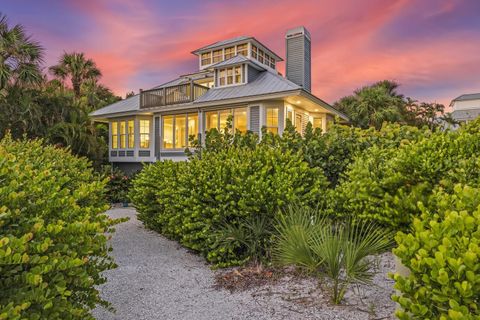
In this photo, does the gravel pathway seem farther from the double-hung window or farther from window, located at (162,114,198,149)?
the double-hung window


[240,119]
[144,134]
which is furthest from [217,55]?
[144,134]

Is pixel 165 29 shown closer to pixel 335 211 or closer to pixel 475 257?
pixel 335 211

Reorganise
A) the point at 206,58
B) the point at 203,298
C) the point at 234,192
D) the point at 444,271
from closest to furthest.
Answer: the point at 444,271 < the point at 203,298 < the point at 234,192 < the point at 206,58

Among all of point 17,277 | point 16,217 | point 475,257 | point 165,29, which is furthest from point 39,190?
point 165,29

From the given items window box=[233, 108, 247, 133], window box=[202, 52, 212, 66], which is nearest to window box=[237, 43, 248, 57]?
window box=[202, 52, 212, 66]

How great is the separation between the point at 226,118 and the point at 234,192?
33.8 feet

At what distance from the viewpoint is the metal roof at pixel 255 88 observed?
41.8 ft

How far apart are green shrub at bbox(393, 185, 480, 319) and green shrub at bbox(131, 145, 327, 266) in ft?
8.76

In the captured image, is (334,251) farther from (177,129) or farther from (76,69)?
(76,69)

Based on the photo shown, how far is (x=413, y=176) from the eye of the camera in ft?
10.8

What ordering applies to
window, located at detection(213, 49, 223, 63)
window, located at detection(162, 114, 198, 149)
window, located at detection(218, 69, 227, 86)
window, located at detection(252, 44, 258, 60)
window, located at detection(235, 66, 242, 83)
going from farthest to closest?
window, located at detection(213, 49, 223, 63), window, located at detection(252, 44, 258, 60), window, located at detection(162, 114, 198, 149), window, located at detection(218, 69, 227, 86), window, located at detection(235, 66, 242, 83)

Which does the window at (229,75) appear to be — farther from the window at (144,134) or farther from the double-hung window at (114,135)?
the double-hung window at (114,135)

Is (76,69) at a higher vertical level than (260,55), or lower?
higher

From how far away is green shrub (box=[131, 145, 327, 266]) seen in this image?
4.36 metres
